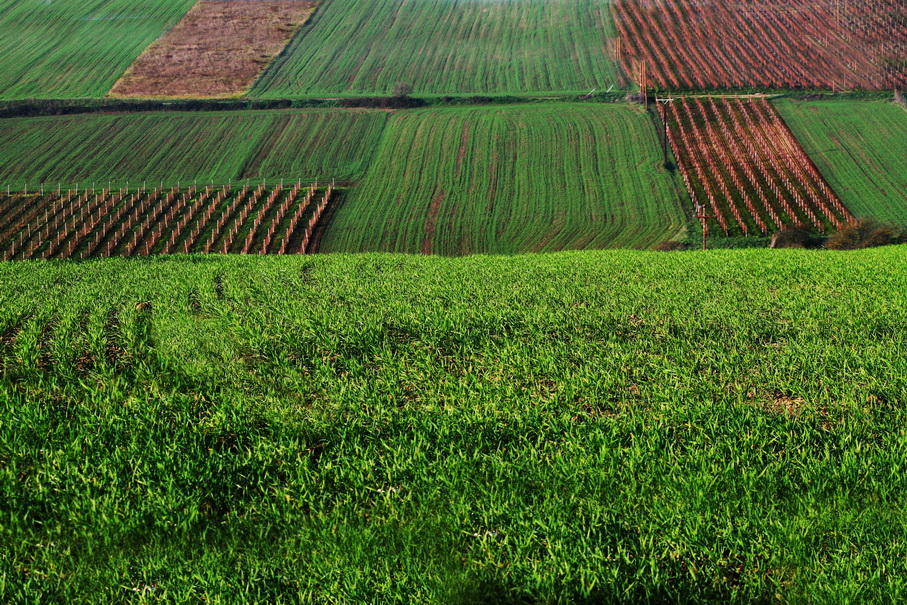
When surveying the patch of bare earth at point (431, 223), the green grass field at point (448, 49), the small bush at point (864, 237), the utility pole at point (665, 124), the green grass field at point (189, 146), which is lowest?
the patch of bare earth at point (431, 223)

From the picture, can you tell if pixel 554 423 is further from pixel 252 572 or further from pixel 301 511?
pixel 252 572

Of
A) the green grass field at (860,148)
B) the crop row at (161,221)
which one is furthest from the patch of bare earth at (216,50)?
the green grass field at (860,148)

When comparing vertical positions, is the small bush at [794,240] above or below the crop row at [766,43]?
below

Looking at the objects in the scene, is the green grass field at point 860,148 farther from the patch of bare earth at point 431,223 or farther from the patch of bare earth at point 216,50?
the patch of bare earth at point 216,50

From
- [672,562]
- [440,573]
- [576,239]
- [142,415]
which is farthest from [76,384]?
[576,239]

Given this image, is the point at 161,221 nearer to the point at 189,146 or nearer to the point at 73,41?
the point at 189,146

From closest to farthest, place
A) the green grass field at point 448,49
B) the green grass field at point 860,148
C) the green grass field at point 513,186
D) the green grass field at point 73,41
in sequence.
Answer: the green grass field at point 513,186, the green grass field at point 860,148, the green grass field at point 73,41, the green grass field at point 448,49
